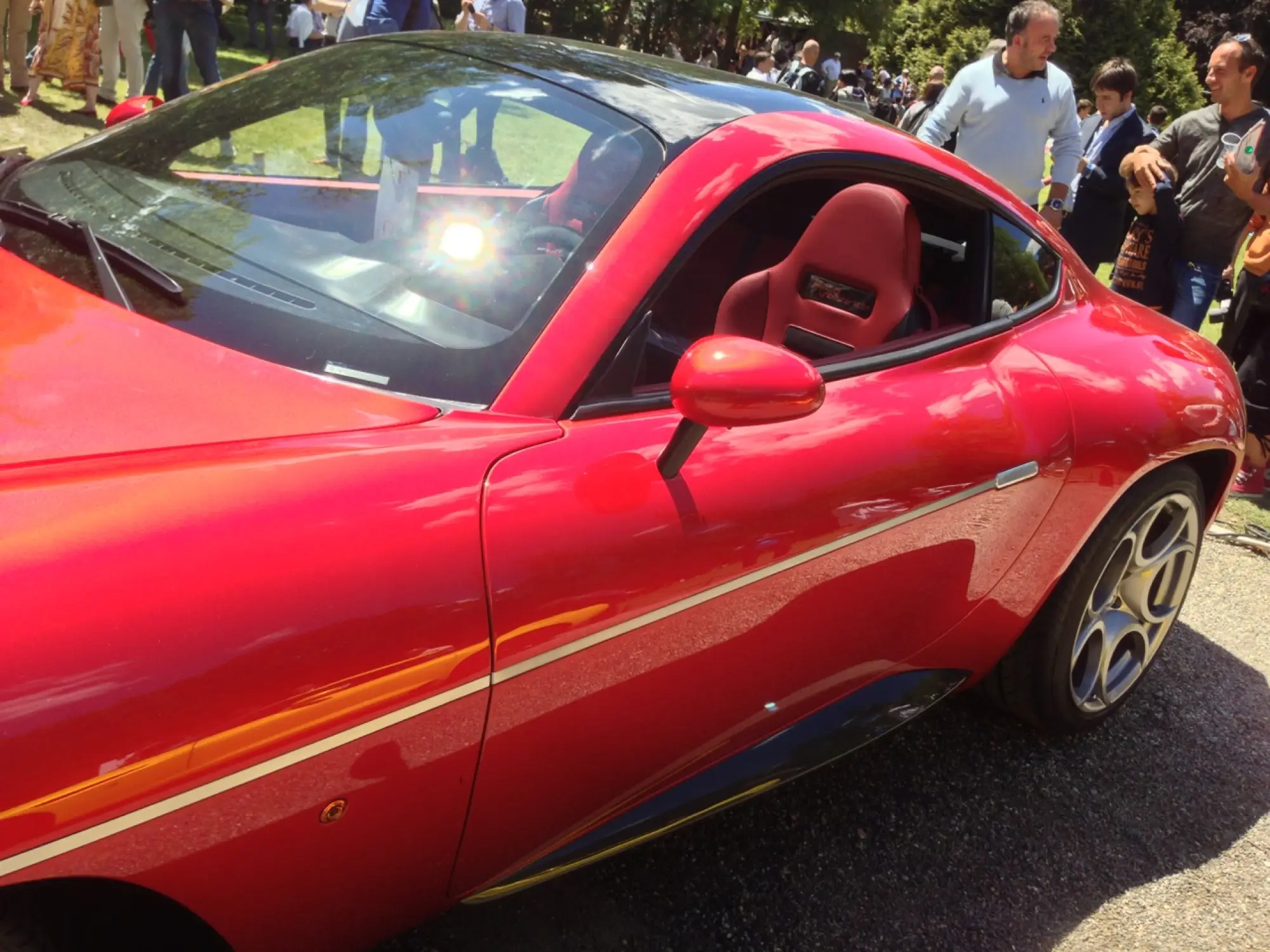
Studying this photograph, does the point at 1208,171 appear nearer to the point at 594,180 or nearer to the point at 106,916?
the point at 594,180

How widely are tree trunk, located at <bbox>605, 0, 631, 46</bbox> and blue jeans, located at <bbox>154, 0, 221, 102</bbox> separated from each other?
15781mm

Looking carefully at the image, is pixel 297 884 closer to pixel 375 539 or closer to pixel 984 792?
pixel 375 539

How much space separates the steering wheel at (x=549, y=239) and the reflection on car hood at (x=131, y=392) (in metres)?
0.36

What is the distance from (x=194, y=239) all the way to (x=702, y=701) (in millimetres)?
1108

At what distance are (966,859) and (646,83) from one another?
1.70 m

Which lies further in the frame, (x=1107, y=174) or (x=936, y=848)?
(x=1107, y=174)

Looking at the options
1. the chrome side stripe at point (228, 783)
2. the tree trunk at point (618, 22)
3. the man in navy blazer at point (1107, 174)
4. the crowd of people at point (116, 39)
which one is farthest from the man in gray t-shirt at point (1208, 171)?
the tree trunk at point (618, 22)

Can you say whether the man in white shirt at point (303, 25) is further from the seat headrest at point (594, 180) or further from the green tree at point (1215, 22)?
the green tree at point (1215, 22)

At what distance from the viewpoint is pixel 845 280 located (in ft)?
7.76

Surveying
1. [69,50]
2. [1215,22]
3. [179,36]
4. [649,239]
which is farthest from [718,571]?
[1215,22]

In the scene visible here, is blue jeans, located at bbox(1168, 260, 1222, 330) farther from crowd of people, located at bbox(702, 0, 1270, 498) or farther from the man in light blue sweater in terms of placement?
the man in light blue sweater

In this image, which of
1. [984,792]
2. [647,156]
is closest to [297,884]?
[647,156]

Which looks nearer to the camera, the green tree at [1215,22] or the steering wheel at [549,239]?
the steering wheel at [549,239]

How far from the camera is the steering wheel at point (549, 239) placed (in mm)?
1705
